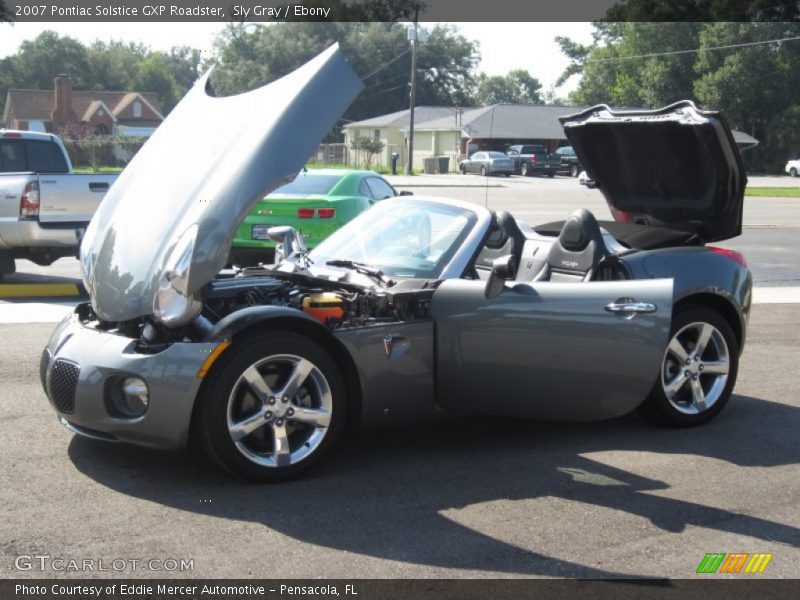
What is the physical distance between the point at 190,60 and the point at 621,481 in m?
119

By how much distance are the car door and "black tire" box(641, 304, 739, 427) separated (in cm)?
60

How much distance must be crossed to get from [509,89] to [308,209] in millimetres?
93395

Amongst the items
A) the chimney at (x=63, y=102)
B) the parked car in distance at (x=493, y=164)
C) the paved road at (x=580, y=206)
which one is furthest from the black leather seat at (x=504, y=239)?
the chimney at (x=63, y=102)

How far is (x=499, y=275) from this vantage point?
19.2 feet

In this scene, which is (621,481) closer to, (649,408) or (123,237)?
(649,408)

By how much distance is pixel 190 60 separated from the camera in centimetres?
11794

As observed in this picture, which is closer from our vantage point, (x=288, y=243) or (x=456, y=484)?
(x=456, y=484)

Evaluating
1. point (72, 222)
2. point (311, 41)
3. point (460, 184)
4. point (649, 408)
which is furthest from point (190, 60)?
point (649, 408)

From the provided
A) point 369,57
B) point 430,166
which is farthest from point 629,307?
point 369,57

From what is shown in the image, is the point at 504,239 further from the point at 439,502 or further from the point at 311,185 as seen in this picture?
the point at 311,185

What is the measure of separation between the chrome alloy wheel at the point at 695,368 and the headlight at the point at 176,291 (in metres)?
3.14

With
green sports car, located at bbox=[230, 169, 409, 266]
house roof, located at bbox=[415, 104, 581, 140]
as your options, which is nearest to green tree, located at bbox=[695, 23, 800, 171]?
house roof, located at bbox=[415, 104, 581, 140]

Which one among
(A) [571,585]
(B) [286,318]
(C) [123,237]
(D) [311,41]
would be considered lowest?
(A) [571,585]

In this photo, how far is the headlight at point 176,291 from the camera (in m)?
5.18
